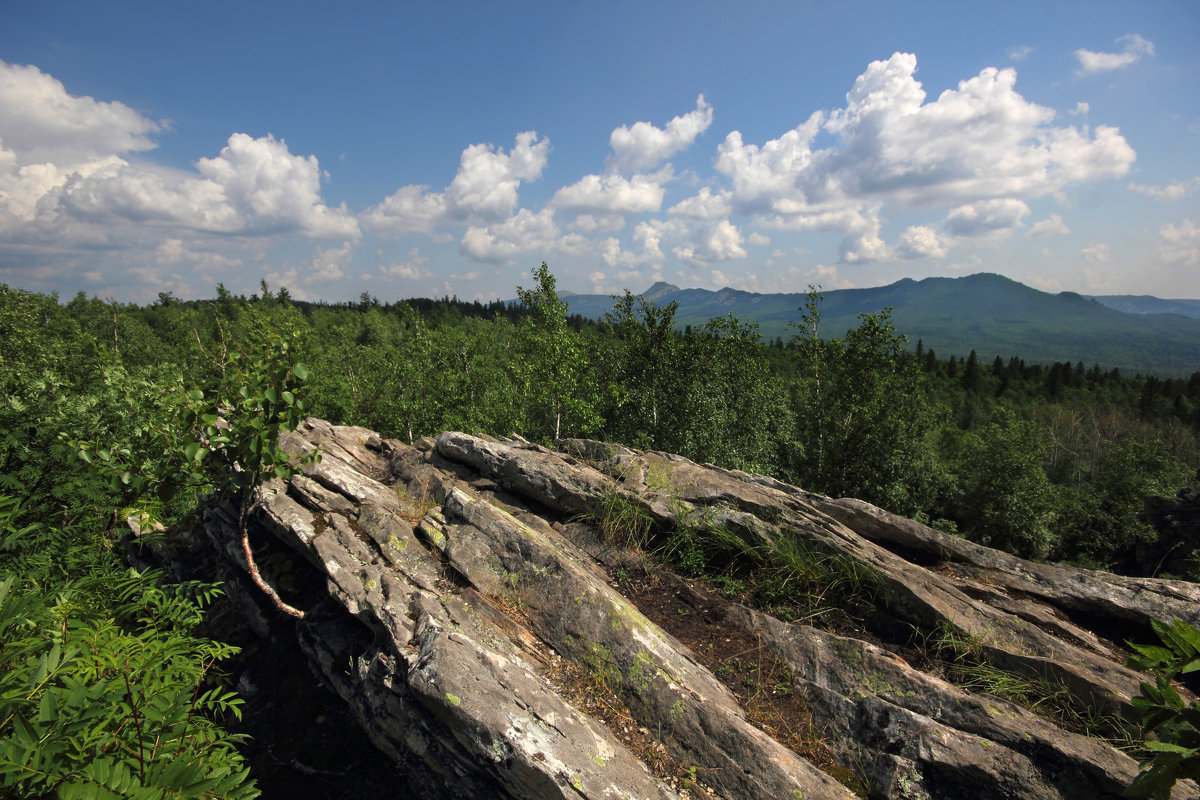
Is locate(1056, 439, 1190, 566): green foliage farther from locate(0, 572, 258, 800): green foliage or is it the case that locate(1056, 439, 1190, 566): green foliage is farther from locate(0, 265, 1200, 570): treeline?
locate(0, 572, 258, 800): green foliage

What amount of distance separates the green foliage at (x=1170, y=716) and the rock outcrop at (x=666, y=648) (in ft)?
7.44

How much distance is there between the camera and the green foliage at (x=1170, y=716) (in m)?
3.15

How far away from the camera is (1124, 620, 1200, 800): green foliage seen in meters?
3.15

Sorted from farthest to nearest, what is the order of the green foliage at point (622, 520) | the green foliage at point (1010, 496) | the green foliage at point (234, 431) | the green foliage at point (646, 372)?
the green foliage at point (1010, 496) < the green foliage at point (646, 372) < the green foliage at point (622, 520) < the green foliage at point (234, 431)

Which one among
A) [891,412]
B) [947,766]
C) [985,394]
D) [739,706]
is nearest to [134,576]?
[739,706]

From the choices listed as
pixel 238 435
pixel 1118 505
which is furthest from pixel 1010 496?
pixel 238 435

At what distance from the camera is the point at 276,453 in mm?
6281

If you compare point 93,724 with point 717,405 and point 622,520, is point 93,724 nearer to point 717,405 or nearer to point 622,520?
point 622,520

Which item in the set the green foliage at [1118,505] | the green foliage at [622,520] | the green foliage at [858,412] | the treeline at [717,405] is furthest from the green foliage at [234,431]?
the green foliage at [1118,505]

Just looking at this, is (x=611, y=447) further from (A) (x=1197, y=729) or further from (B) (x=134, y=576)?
(A) (x=1197, y=729)

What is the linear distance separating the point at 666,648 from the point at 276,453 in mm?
5855

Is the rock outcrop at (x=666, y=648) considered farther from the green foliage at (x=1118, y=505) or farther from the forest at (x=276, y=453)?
the green foliage at (x=1118, y=505)

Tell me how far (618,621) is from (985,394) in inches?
4974

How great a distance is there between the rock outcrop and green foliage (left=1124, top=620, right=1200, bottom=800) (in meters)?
2.27
